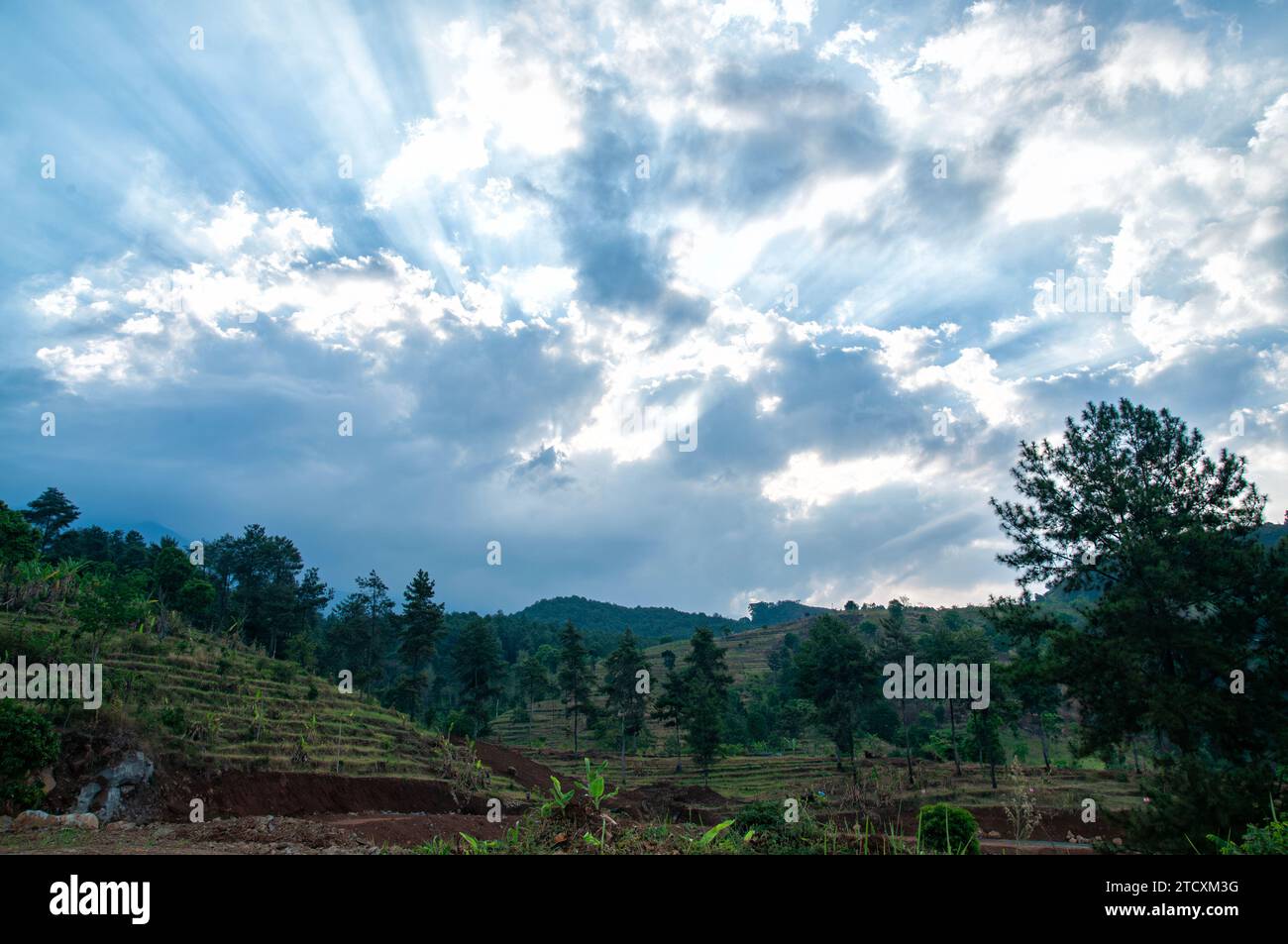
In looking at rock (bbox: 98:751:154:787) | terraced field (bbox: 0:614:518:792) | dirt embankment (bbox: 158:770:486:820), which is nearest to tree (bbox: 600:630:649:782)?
terraced field (bbox: 0:614:518:792)

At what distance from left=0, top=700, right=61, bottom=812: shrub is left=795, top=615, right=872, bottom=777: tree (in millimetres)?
49429

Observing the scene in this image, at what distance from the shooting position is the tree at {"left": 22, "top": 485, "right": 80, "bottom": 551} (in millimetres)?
69688

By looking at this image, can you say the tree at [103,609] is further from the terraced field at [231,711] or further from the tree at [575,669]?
the tree at [575,669]

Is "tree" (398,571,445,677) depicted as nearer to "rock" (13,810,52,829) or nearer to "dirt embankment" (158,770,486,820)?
"dirt embankment" (158,770,486,820)

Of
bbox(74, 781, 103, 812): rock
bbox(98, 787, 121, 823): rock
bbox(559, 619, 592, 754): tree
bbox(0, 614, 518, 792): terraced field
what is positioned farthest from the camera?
bbox(559, 619, 592, 754): tree

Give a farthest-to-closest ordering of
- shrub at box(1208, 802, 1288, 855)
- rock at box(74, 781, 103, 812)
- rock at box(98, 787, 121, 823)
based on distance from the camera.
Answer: rock at box(98, 787, 121, 823)
rock at box(74, 781, 103, 812)
shrub at box(1208, 802, 1288, 855)

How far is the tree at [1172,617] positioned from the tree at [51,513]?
91060mm

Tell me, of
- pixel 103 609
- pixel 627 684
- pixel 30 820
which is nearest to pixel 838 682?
pixel 627 684

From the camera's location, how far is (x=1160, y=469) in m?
21.3

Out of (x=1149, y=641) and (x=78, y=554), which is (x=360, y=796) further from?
(x=78, y=554)

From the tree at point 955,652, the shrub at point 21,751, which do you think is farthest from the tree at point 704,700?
the shrub at point 21,751
